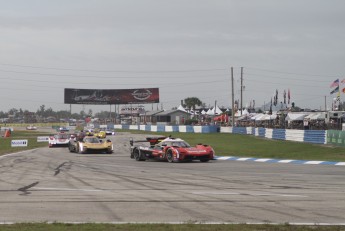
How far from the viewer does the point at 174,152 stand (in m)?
22.5

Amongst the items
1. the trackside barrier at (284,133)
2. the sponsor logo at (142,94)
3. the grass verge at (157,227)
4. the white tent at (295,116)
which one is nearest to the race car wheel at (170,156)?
the trackside barrier at (284,133)

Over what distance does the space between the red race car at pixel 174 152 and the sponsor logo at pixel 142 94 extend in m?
75.2

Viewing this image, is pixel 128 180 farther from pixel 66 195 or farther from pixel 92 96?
pixel 92 96

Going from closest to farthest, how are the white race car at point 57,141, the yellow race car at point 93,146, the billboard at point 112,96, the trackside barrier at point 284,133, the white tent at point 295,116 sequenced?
1. the yellow race car at point 93,146
2. the trackside barrier at point 284,133
3. the white race car at point 57,141
4. the white tent at point 295,116
5. the billboard at point 112,96

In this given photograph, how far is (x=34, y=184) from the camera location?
1322cm

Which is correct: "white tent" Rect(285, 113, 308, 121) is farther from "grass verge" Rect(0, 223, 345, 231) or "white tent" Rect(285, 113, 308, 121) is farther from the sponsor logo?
"grass verge" Rect(0, 223, 345, 231)

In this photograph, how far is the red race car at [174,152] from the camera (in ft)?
73.3

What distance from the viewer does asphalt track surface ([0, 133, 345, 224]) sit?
812 cm

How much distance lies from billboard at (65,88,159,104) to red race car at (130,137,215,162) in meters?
75.2

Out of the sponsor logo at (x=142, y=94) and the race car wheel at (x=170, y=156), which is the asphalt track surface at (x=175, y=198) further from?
the sponsor logo at (x=142, y=94)

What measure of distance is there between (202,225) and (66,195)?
4.69 metres

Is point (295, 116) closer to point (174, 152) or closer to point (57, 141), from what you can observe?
point (57, 141)

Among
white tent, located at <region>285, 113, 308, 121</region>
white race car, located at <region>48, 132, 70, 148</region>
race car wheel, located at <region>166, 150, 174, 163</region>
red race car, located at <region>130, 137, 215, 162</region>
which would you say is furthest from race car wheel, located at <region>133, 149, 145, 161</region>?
white tent, located at <region>285, 113, 308, 121</region>

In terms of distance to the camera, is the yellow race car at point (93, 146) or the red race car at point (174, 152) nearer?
the red race car at point (174, 152)
